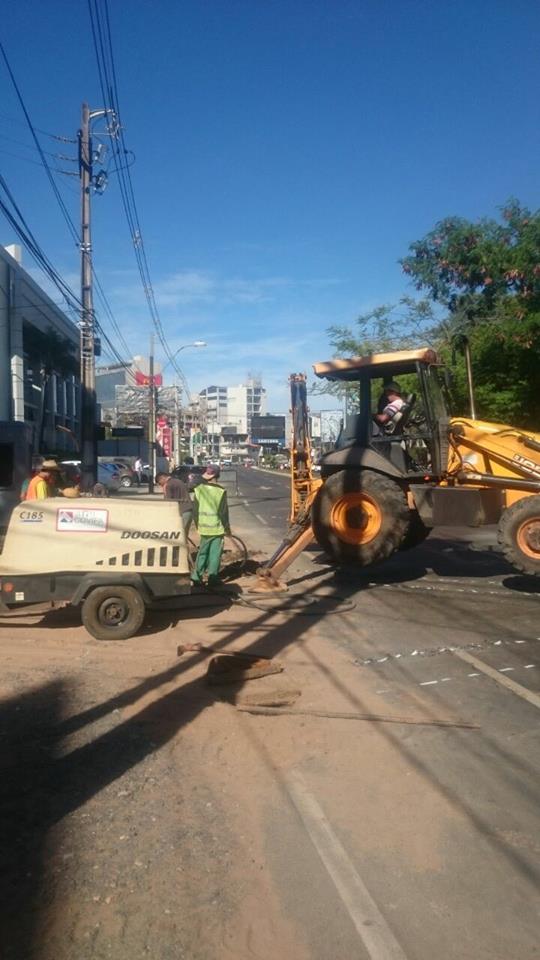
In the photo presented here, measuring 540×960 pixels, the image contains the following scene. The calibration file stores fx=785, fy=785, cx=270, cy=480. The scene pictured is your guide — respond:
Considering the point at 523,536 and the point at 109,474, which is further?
the point at 109,474

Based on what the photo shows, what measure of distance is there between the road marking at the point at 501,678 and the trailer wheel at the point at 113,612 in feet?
10.2

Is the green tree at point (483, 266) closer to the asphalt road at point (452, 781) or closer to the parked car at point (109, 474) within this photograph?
the asphalt road at point (452, 781)

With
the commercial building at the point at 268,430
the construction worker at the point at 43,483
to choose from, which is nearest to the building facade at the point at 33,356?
the construction worker at the point at 43,483

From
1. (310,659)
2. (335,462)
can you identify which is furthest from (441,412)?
(310,659)

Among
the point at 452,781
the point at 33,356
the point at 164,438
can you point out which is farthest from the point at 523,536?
the point at 164,438

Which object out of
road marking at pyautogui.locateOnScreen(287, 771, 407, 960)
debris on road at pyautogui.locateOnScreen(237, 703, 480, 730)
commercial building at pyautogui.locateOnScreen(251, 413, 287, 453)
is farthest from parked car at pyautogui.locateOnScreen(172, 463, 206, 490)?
commercial building at pyautogui.locateOnScreen(251, 413, 287, 453)

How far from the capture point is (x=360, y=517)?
10297 mm

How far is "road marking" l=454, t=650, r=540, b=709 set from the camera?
6062 mm

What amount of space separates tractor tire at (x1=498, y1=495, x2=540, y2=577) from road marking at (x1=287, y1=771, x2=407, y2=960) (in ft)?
18.0

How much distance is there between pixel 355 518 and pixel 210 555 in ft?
6.44

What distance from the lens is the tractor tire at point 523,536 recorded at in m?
9.22

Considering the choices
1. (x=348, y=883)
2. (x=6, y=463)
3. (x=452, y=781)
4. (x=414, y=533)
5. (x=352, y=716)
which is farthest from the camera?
(x=6, y=463)

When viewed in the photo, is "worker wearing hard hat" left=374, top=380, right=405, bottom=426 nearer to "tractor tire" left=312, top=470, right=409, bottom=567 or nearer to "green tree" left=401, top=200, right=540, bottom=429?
"tractor tire" left=312, top=470, right=409, bottom=567

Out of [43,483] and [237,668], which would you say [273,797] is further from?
[43,483]
